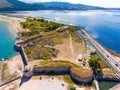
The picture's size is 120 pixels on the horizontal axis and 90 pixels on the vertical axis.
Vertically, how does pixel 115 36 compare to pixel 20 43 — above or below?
below

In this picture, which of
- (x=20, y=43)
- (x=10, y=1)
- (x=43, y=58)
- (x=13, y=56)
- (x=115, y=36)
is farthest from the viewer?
(x=10, y=1)

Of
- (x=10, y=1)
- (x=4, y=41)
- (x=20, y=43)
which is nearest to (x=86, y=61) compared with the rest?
(x=20, y=43)

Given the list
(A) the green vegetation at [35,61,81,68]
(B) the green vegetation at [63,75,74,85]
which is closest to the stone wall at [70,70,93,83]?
(B) the green vegetation at [63,75,74,85]

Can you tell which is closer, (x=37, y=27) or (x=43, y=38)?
(x=43, y=38)

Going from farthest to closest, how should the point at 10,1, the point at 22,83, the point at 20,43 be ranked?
the point at 10,1, the point at 20,43, the point at 22,83

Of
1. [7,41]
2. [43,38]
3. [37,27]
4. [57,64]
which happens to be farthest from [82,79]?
[37,27]

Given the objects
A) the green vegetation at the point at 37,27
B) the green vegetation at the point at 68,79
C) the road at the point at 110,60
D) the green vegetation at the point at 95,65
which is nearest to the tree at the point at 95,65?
the green vegetation at the point at 95,65

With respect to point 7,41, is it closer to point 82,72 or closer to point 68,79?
point 68,79

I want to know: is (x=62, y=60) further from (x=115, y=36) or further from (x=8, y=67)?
(x=115, y=36)
